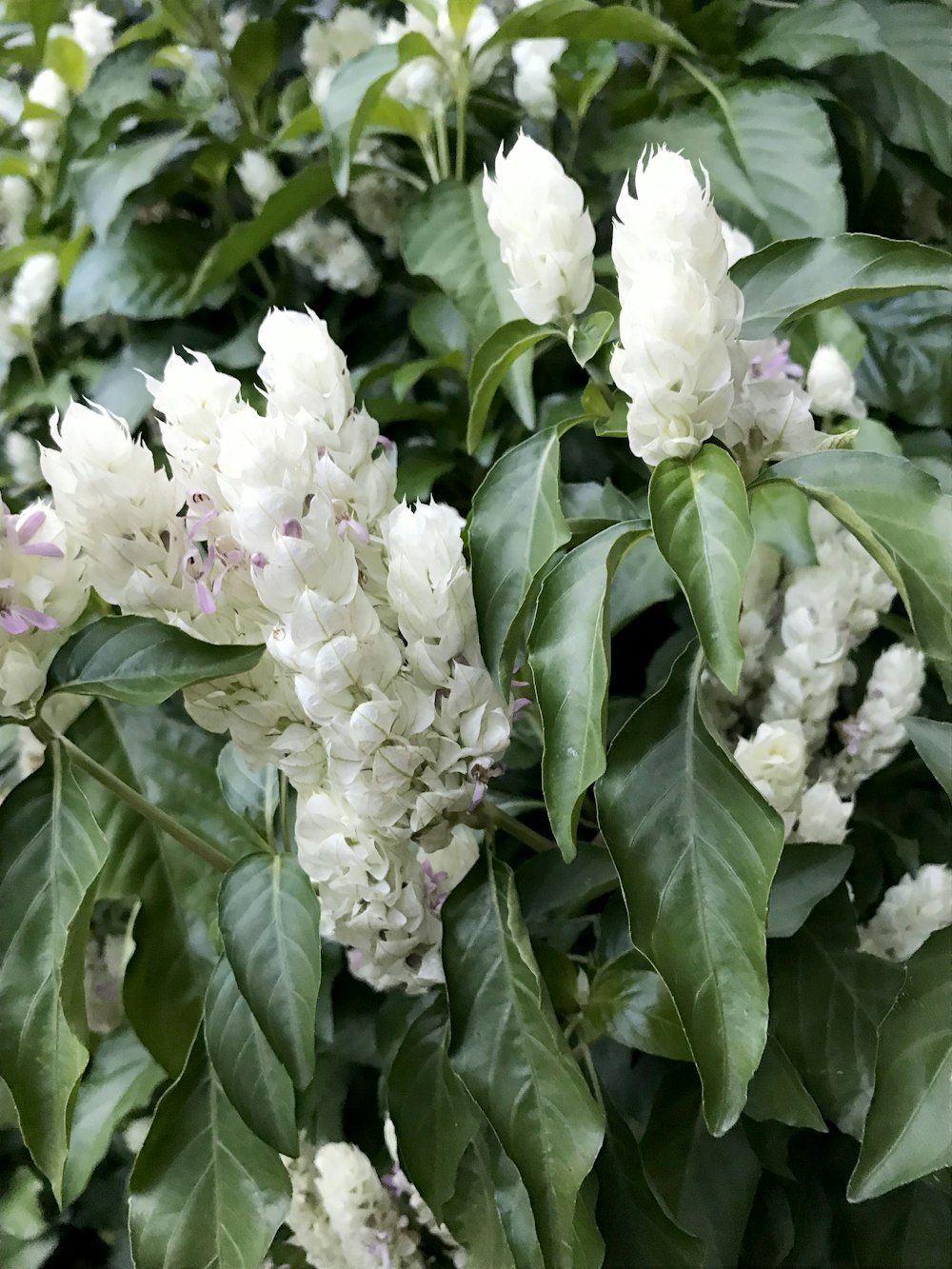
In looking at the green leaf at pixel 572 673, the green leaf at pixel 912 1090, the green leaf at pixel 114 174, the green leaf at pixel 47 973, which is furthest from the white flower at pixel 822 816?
the green leaf at pixel 114 174

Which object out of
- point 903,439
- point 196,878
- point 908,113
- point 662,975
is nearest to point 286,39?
point 908,113

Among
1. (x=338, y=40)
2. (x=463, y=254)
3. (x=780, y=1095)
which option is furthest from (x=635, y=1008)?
(x=338, y=40)

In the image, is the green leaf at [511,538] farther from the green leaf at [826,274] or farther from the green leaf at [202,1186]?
the green leaf at [202,1186]

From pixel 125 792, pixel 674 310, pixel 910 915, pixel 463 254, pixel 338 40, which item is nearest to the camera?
pixel 674 310

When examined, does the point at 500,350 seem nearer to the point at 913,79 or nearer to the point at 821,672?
the point at 821,672

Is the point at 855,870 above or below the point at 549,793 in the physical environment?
below

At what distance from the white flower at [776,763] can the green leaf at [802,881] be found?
Result: 0.08 feet

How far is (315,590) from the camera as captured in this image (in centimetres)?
28

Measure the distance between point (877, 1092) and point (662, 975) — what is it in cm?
11

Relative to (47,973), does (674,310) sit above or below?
above

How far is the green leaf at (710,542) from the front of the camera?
26cm

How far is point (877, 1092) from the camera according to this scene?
33 cm

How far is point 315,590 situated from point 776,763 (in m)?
0.25

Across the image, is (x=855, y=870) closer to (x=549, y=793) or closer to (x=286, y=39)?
(x=549, y=793)
